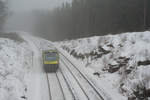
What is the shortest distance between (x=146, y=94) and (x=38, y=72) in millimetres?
12774

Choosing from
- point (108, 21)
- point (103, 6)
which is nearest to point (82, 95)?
point (108, 21)

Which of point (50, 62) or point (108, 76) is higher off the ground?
point (50, 62)

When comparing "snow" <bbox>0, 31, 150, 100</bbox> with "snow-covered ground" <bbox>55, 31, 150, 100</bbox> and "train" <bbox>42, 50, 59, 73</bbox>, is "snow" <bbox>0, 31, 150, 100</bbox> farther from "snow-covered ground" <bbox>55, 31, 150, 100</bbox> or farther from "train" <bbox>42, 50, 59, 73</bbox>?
"train" <bbox>42, 50, 59, 73</bbox>

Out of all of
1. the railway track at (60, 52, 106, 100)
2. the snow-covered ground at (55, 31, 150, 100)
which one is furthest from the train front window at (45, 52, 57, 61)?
the snow-covered ground at (55, 31, 150, 100)

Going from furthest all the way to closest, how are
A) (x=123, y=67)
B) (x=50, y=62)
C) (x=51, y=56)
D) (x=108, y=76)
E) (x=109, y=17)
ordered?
1. (x=109, y=17)
2. (x=51, y=56)
3. (x=50, y=62)
4. (x=108, y=76)
5. (x=123, y=67)

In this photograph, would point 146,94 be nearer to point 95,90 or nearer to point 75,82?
point 95,90

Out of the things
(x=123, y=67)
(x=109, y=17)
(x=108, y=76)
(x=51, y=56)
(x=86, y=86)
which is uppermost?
(x=109, y=17)

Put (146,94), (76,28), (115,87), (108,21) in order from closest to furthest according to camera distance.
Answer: (146,94)
(115,87)
(108,21)
(76,28)

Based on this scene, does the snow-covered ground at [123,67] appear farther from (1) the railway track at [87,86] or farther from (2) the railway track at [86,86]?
(2) the railway track at [86,86]

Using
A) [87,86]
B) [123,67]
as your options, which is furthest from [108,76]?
[87,86]

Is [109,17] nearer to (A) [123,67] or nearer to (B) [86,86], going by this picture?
(A) [123,67]

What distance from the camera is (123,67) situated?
43.0 feet

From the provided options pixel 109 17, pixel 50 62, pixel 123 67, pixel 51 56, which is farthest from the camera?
pixel 109 17

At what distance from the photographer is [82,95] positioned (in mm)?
11758
